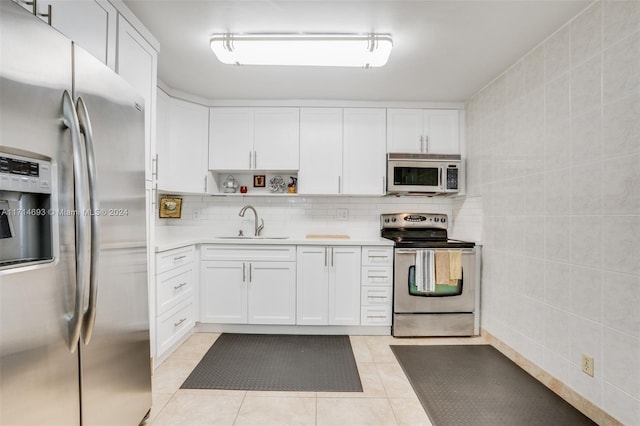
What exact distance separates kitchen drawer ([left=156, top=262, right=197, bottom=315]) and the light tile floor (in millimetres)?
463

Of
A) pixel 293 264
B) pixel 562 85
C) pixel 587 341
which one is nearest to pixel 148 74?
pixel 293 264

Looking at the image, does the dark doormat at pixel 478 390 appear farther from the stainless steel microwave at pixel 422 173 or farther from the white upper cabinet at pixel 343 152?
the white upper cabinet at pixel 343 152

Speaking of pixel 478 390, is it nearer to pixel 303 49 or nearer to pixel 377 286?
pixel 377 286

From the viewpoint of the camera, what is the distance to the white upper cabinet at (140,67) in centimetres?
181

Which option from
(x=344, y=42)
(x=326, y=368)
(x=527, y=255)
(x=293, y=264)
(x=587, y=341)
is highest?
(x=344, y=42)

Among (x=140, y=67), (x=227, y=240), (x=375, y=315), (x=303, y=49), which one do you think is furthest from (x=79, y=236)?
(x=375, y=315)

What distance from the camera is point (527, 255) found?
2.31m

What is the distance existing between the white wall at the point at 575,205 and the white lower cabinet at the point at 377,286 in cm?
92

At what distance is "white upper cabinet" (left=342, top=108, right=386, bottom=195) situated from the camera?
3.33m

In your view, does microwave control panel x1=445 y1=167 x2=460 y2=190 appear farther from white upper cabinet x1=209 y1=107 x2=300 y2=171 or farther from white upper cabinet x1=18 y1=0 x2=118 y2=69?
white upper cabinet x1=18 y1=0 x2=118 y2=69

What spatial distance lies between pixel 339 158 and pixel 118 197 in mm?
2309

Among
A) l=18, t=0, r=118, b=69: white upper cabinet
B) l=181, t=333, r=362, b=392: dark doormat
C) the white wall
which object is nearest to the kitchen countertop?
l=181, t=333, r=362, b=392: dark doormat

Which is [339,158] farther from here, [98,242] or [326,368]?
[98,242]

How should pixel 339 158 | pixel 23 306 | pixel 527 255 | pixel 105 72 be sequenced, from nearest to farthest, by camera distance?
pixel 23 306
pixel 105 72
pixel 527 255
pixel 339 158
